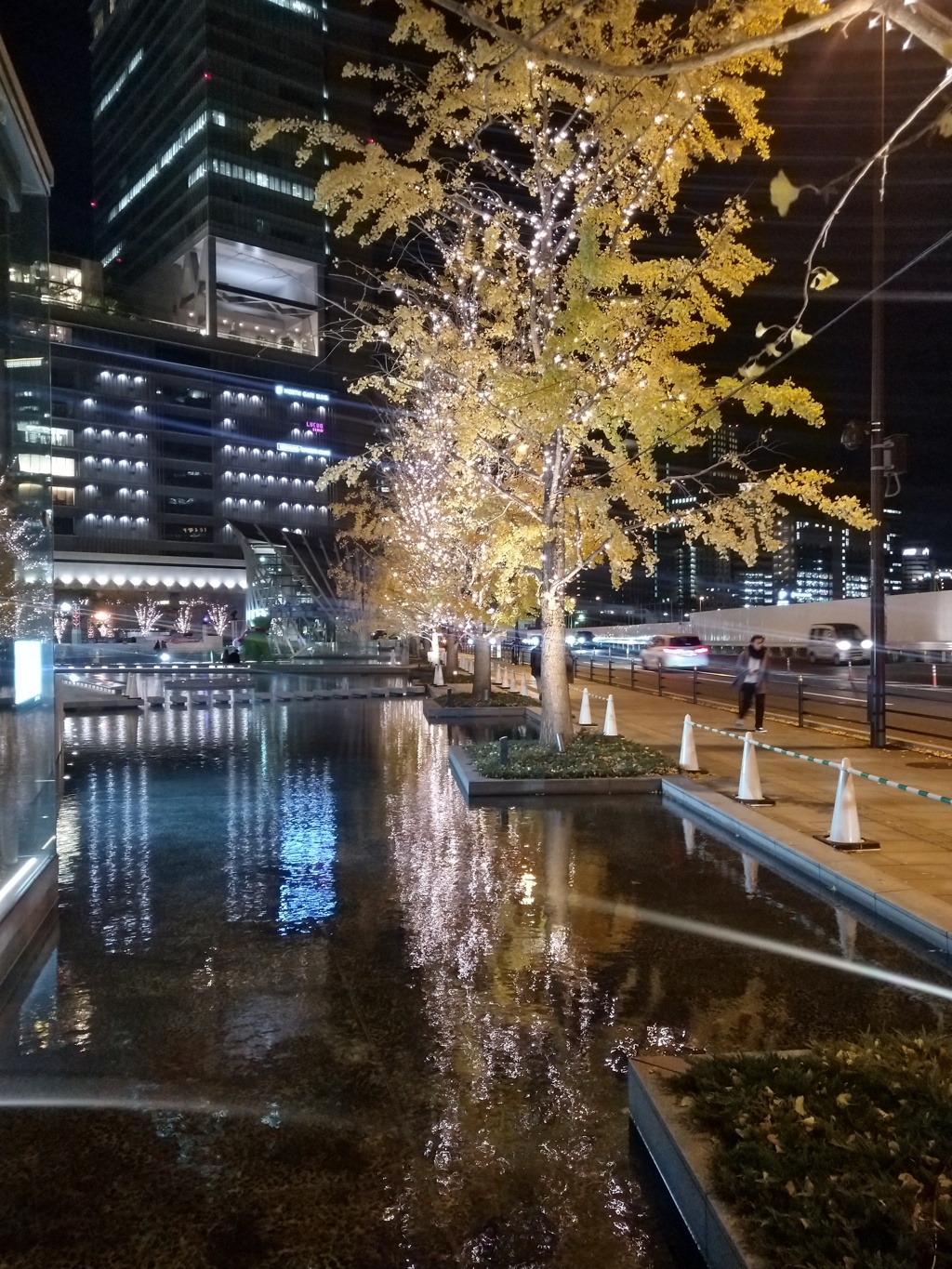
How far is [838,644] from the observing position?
1636 inches

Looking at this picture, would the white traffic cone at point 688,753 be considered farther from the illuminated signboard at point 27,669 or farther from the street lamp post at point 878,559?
the illuminated signboard at point 27,669

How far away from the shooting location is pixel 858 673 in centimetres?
3575

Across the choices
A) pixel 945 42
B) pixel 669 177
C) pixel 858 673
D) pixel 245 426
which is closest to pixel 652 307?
pixel 669 177

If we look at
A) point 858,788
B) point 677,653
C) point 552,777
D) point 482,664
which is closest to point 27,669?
point 552,777

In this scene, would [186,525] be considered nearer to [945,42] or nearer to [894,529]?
[894,529]

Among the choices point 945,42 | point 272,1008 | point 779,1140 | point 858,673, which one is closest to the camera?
point 779,1140

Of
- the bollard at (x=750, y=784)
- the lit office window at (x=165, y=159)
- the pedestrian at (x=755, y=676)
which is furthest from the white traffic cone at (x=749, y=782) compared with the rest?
the lit office window at (x=165, y=159)

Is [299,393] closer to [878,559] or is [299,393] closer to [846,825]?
[878,559]

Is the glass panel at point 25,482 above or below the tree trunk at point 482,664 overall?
above

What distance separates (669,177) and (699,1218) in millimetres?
12400

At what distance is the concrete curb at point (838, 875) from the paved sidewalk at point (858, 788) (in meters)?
0.14

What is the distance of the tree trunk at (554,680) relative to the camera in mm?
14359

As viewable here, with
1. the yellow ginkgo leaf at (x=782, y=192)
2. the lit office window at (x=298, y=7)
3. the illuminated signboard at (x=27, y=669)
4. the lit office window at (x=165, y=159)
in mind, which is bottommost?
the illuminated signboard at (x=27, y=669)

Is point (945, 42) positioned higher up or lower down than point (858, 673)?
higher up
